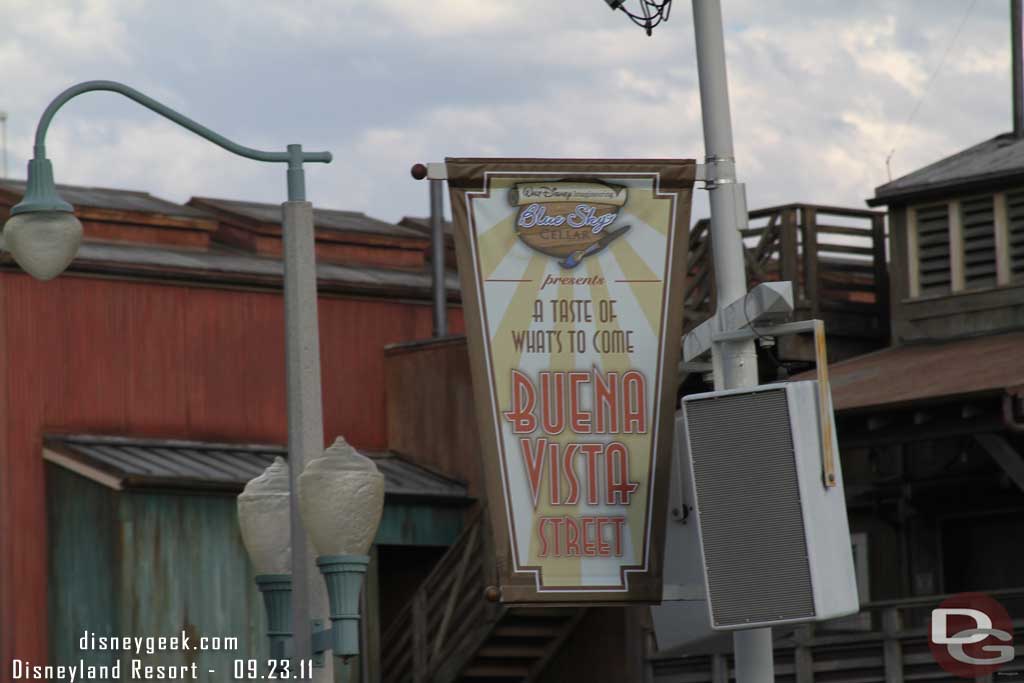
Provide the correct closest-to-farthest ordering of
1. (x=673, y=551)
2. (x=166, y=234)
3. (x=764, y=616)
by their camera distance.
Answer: (x=764, y=616)
(x=673, y=551)
(x=166, y=234)

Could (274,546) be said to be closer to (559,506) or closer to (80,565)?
(559,506)

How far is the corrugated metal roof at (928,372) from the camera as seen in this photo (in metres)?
21.2

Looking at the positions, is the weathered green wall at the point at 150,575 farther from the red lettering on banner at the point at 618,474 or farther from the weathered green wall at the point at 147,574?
the red lettering on banner at the point at 618,474

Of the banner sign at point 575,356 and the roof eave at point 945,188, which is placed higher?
the roof eave at point 945,188

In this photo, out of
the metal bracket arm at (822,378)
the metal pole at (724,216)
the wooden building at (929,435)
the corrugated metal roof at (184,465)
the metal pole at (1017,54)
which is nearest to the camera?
the metal bracket arm at (822,378)

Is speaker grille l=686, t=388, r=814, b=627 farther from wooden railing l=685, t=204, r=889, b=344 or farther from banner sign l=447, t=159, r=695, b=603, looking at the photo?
wooden railing l=685, t=204, r=889, b=344

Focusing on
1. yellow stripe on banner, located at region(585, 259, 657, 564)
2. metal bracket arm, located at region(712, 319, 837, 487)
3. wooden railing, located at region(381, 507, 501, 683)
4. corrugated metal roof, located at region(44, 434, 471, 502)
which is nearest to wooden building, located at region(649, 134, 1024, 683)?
wooden railing, located at region(381, 507, 501, 683)

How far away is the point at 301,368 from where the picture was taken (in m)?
12.5

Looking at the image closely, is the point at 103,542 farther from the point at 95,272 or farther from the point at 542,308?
the point at 542,308

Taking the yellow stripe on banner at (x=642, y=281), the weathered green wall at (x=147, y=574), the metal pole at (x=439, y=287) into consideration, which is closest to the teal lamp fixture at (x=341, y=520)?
the yellow stripe on banner at (x=642, y=281)

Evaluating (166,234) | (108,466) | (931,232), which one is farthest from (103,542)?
Result: (931,232)

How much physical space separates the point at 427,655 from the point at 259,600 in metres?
2.25

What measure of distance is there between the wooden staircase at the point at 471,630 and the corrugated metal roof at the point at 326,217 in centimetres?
673

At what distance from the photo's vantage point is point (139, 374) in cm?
2738
